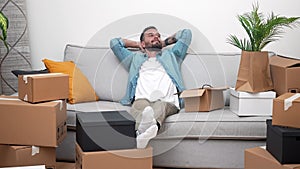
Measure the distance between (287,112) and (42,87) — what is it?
140 centimetres

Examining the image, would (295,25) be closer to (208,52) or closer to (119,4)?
(208,52)

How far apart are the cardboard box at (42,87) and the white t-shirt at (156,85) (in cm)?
62

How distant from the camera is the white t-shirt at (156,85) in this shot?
10.6ft

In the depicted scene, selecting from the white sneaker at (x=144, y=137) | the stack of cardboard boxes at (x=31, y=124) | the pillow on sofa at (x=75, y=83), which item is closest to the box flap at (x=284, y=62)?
the white sneaker at (x=144, y=137)

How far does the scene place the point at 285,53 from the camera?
3.77 meters

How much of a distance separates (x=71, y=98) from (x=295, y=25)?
6.19 feet

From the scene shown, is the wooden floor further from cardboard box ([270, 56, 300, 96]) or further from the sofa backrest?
cardboard box ([270, 56, 300, 96])

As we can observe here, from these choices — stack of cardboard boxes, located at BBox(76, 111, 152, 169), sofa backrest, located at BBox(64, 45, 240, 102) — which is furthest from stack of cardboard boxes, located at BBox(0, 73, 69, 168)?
sofa backrest, located at BBox(64, 45, 240, 102)

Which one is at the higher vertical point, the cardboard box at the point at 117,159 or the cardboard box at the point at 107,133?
the cardboard box at the point at 107,133

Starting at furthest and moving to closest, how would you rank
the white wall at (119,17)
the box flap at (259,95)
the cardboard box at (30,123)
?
the white wall at (119,17) → the box flap at (259,95) → the cardboard box at (30,123)

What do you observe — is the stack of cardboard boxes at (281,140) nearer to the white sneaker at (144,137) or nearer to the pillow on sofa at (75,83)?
the white sneaker at (144,137)

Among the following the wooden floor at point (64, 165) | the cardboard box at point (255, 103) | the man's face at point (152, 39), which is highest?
the man's face at point (152, 39)

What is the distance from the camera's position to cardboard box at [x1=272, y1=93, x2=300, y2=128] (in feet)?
7.83

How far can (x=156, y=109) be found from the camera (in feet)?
9.71
